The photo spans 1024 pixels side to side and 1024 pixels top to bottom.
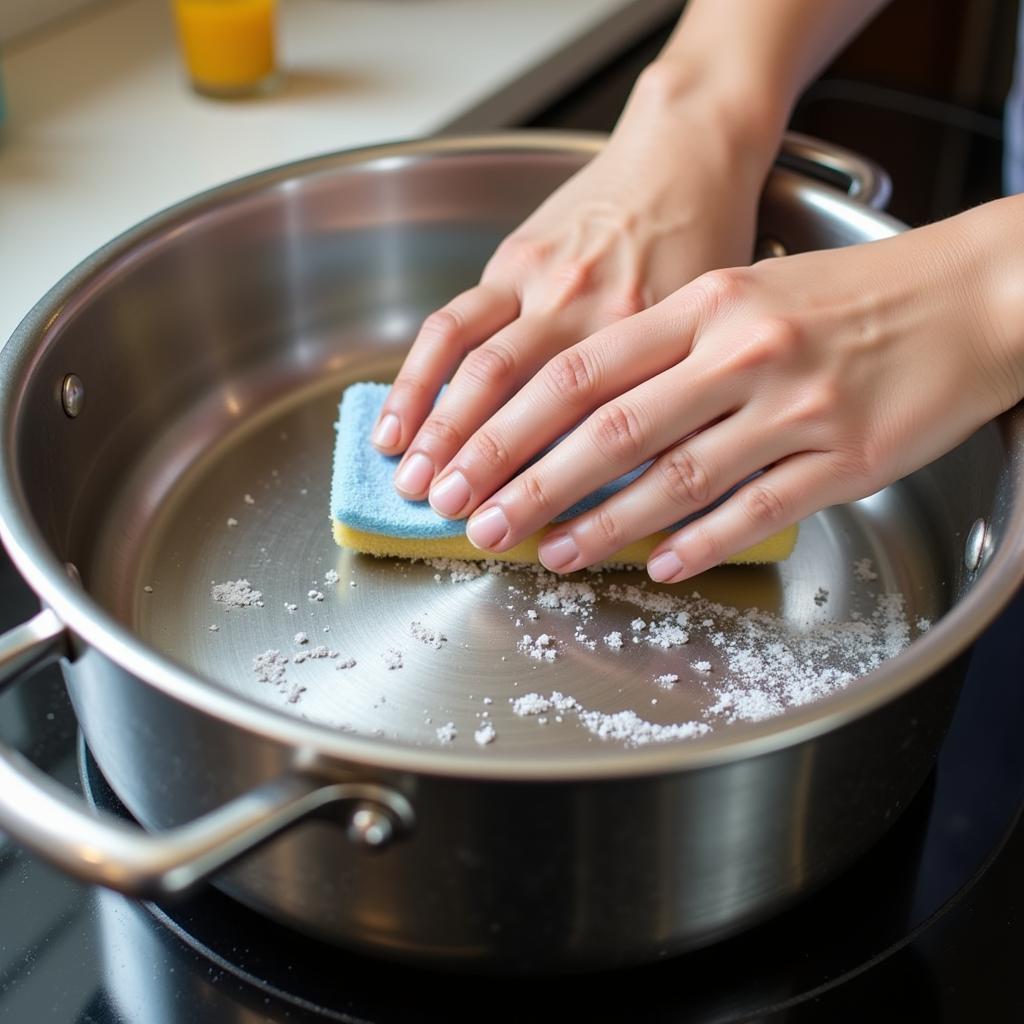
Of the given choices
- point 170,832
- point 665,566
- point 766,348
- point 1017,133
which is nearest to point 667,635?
point 665,566

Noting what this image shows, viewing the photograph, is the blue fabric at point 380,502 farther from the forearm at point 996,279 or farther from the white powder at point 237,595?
the forearm at point 996,279

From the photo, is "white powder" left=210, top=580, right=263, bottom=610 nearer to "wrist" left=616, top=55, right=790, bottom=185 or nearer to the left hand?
the left hand

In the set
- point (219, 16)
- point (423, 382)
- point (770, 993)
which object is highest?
point (219, 16)

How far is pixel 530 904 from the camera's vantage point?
0.40 meters

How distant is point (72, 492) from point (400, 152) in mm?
282

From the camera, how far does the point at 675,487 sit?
1.80ft

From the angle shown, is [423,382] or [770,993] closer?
[770,993]

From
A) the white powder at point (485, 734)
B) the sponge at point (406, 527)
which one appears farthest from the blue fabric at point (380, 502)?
the white powder at point (485, 734)

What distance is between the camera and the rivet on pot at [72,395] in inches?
23.5

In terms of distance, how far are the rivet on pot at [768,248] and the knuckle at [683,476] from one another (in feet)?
0.82

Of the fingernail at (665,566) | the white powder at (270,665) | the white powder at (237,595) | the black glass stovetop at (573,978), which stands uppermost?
the fingernail at (665,566)

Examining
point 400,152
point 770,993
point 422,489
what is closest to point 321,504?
point 422,489

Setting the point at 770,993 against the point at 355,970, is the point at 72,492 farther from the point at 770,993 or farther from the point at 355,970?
the point at 770,993

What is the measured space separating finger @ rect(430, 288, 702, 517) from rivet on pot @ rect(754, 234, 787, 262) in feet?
0.71
